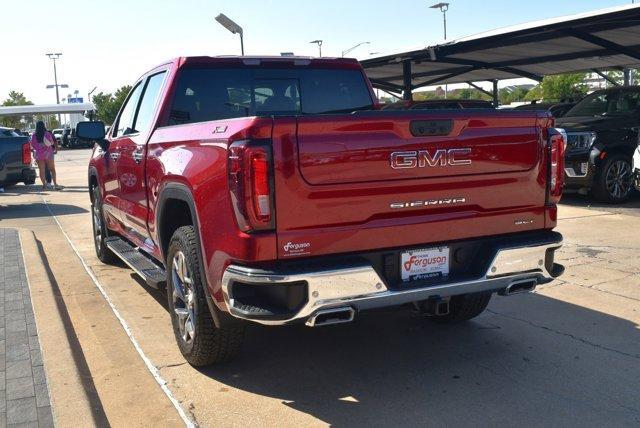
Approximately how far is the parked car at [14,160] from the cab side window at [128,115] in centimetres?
956

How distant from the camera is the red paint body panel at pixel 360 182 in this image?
3289 mm

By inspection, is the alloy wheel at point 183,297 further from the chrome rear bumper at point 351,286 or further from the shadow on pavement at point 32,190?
the shadow on pavement at point 32,190

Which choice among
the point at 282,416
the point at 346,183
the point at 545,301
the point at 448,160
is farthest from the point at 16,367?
the point at 545,301

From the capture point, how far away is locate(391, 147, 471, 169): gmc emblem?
11.5ft

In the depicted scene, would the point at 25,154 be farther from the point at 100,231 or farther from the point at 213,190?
the point at 213,190

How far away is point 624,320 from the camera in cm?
501

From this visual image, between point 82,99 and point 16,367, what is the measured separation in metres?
83.0

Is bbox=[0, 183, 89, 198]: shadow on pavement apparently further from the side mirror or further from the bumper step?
the bumper step

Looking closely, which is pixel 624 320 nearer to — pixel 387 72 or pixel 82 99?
pixel 387 72

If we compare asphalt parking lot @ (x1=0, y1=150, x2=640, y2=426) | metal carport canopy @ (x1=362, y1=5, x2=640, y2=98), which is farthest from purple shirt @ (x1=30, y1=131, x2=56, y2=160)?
asphalt parking lot @ (x1=0, y1=150, x2=640, y2=426)

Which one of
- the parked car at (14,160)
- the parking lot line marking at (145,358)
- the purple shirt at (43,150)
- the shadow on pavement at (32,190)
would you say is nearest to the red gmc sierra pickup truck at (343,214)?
the parking lot line marking at (145,358)

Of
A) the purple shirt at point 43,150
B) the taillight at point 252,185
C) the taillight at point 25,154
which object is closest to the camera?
the taillight at point 252,185

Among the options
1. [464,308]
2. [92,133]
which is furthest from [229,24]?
[464,308]

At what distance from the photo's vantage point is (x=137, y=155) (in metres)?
5.11
